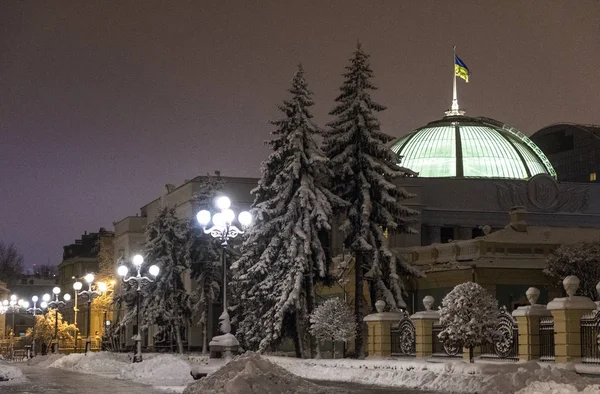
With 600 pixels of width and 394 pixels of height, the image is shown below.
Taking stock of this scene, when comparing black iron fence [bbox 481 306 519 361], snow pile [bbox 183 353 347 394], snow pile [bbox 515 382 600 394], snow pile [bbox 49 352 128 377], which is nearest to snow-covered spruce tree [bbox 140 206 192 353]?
snow pile [bbox 49 352 128 377]

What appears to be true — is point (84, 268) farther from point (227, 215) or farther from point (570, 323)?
point (570, 323)

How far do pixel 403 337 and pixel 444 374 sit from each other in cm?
1112

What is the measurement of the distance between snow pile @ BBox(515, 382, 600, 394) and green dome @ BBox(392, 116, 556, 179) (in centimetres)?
5316

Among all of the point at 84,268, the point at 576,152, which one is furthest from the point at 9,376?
the point at 84,268

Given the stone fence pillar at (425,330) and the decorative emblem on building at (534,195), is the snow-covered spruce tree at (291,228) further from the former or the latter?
the decorative emblem on building at (534,195)

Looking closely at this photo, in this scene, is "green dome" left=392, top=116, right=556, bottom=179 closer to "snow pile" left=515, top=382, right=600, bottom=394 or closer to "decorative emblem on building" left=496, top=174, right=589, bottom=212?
"decorative emblem on building" left=496, top=174, right=589, bottom=212

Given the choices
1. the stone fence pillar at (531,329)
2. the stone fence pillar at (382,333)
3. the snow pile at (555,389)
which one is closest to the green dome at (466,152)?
the stone fence pillar at (382,333)

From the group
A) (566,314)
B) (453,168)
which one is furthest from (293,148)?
(453,168)

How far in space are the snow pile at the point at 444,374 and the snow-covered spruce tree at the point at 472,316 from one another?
3.94 feet

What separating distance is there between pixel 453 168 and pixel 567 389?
55.8 m

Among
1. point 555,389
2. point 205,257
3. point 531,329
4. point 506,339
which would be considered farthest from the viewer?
point 205,257

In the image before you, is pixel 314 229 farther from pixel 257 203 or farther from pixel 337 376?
pixel 337 376

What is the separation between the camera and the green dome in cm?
7350

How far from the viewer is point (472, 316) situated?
3070cm
